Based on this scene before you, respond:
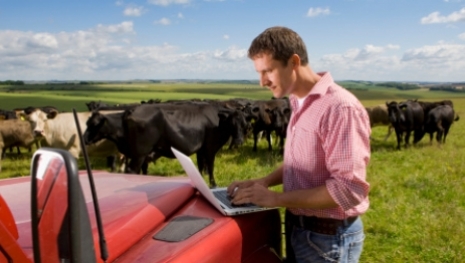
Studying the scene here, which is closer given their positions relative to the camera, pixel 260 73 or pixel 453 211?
pixel 260 73

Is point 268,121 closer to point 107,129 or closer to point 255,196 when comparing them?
point 107,129

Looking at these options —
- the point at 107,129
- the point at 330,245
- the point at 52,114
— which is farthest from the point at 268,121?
the point at 330,245

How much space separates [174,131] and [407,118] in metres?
10.5

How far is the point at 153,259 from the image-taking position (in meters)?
1.46

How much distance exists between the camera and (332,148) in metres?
1.84

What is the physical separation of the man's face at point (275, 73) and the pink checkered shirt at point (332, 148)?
0.11 m

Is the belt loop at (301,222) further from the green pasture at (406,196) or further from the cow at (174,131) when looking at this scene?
the cow at (174,131)

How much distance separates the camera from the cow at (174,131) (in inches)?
334

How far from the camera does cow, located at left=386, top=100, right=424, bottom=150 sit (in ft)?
52.7

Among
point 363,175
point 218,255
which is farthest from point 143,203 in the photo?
point 363,175

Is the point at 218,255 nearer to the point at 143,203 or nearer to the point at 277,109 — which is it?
the point at 143,203

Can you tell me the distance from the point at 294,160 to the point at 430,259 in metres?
3.66

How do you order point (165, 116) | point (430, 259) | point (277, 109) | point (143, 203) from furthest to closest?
1. point (277, 109)
2. point (165, 116)
3. point (430, 259)
4. point (143, 203)

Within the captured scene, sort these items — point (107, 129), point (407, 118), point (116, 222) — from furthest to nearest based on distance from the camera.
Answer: point (407, 118)
point (107, 129)
point (116, 222)
